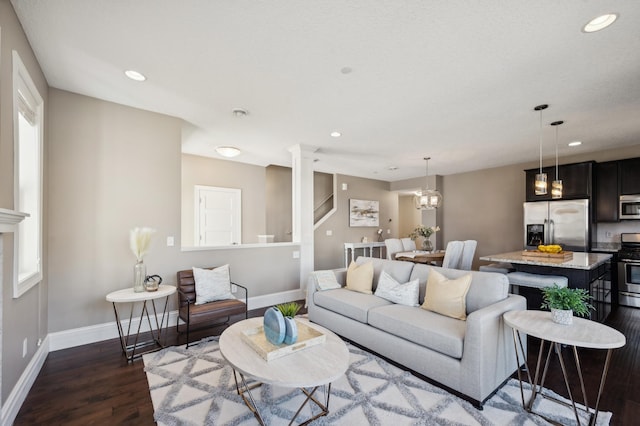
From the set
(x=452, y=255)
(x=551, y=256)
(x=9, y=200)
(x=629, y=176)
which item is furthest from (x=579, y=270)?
(x=9, y=200)

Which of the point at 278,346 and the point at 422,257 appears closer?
the point at 278,346

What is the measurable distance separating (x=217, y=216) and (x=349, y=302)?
3.99 meters

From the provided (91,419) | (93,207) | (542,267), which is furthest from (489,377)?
(93,207)

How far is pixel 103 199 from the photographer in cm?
331

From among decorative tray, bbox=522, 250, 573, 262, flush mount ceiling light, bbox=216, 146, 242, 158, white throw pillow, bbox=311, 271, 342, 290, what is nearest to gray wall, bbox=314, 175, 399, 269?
flush mount ceiling light, bbox=216, 146, 242, 158

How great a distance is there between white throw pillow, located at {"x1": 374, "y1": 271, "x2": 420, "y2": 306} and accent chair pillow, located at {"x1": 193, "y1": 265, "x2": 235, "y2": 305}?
6.17 feet

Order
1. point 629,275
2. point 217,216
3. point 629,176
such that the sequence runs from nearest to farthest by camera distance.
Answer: point 629,275 < point 629,176 < point 217,216

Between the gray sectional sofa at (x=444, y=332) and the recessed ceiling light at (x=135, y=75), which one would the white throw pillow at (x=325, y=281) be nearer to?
the gray sectional sofa at (x=444, y=332)

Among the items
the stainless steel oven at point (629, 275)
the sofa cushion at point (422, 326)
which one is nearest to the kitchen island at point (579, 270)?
the stainless steel oven at point (629, 275)

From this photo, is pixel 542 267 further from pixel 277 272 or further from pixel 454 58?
pixel 277 272

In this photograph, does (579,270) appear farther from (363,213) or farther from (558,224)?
(363,213)

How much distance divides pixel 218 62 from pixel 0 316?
2323 millimetres

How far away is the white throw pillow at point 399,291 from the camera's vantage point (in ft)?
10.0

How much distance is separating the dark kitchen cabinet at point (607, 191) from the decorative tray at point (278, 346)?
5.81m
